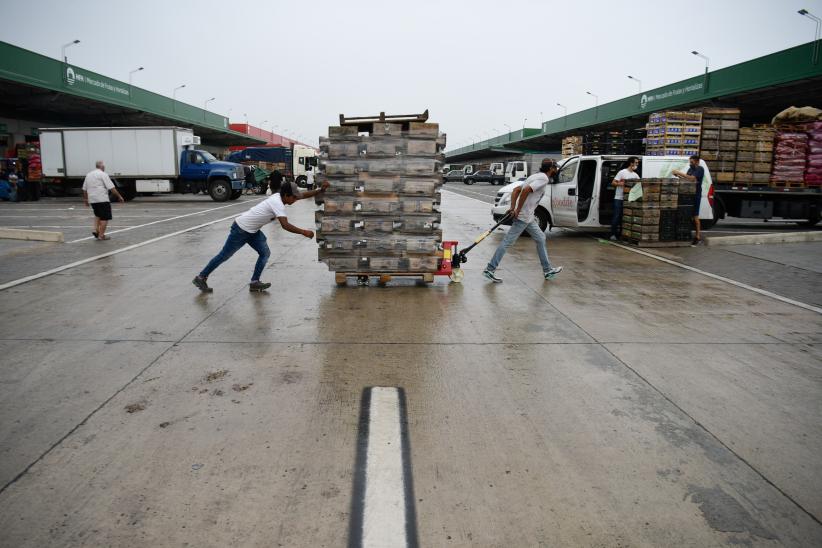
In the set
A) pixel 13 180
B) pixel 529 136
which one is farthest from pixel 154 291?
pixel 529 136

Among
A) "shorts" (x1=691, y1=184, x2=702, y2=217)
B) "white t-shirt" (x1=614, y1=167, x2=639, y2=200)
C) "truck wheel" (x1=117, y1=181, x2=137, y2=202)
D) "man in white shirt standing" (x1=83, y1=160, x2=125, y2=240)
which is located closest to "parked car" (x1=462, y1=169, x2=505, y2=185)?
"truck wheel" (x1=117, y1=181, x2=137, y2=202)

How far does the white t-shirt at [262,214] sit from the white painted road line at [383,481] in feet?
13.5

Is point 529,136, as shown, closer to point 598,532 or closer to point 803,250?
point 803,250

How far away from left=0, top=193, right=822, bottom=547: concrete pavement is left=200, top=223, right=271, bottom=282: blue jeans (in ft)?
1.70

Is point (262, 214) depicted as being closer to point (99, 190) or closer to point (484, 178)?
point (99, 190)

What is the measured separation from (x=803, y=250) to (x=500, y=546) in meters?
12.7

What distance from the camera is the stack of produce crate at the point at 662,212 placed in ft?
40.8

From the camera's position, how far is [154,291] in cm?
792

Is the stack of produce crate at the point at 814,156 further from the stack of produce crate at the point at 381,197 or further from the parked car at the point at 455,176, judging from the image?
the parked car at the point at 455,176

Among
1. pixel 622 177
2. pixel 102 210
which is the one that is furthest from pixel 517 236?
pixel 102 210

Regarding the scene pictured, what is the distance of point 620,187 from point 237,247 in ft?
29.0

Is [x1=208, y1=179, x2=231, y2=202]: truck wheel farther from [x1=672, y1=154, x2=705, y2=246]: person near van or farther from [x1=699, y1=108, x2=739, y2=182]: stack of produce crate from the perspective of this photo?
[x1=672, y1=154, x2=705, y2=246]: person near van

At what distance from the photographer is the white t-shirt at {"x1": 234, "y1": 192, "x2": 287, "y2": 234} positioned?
7.69 meters

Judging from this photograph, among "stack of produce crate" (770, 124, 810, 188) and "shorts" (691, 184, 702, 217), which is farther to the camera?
"stack of produce crate" (770, 124, 810, 188)
